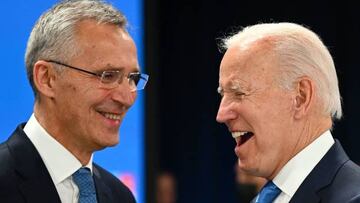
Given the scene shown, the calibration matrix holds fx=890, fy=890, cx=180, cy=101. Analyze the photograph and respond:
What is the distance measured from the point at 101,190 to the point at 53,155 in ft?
0.79

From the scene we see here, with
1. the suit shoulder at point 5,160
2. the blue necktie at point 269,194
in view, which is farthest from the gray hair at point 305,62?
the suit shoulder at point 5,160

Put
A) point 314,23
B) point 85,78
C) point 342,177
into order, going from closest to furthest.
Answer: point 342,177
point 85,78
point 314,23

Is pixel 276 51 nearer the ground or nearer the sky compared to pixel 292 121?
nearer the sky

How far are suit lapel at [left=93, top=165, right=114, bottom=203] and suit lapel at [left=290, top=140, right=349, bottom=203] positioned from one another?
0.68 metres

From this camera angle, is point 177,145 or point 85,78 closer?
point 85,78

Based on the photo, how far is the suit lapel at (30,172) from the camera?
2580mm

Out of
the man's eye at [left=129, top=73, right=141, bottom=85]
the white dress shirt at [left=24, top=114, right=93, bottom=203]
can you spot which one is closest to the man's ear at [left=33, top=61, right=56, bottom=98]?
the white dress shirt at [left=24, top=114, right=93, bottom=203]

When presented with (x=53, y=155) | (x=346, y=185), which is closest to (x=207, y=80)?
(x=53, y=155)

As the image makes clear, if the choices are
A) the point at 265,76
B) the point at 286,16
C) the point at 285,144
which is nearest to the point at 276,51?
the point at 265,76

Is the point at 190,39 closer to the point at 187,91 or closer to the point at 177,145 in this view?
the point at 187,91

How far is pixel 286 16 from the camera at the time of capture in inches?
239

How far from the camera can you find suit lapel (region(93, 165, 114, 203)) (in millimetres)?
2805

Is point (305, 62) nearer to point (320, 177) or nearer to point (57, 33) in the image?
point (320, 177)

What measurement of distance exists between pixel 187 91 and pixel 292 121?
3.82 m
